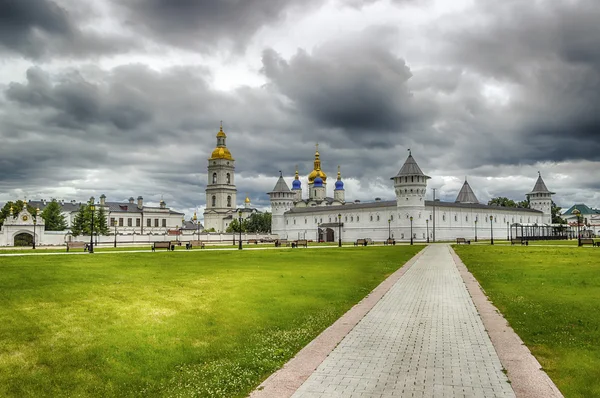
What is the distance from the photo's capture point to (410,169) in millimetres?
89188

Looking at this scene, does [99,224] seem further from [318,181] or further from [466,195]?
[466,195]

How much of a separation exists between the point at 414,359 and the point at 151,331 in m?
5.23

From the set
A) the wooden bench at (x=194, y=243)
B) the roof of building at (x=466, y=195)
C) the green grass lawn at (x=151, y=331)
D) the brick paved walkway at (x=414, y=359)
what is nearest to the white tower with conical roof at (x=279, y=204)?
the roof of building at (x=466, y=195)

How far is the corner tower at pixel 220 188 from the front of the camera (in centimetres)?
14112

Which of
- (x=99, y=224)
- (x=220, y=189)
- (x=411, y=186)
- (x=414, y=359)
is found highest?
(x=220, y=189)

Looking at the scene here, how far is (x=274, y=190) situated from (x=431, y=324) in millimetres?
102760

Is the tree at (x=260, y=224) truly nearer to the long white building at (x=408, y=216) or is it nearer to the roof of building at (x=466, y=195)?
the long white building at (x=408, y=216)

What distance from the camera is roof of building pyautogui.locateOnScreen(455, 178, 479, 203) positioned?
120438 millimetres

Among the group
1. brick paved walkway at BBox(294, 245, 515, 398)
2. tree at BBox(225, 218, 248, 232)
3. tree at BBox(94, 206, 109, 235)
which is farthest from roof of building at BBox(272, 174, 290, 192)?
brick paved walkway at BBox(294, 245, 515, 398)

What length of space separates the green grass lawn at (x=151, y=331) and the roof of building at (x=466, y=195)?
110741 mm

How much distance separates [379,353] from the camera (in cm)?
869

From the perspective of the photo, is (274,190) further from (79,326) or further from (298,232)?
Result: (79,326)

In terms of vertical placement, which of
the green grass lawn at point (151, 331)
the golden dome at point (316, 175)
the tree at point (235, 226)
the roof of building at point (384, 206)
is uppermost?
the golden dome at point (316, 175)

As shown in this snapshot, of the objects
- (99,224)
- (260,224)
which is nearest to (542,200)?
(260,224)
